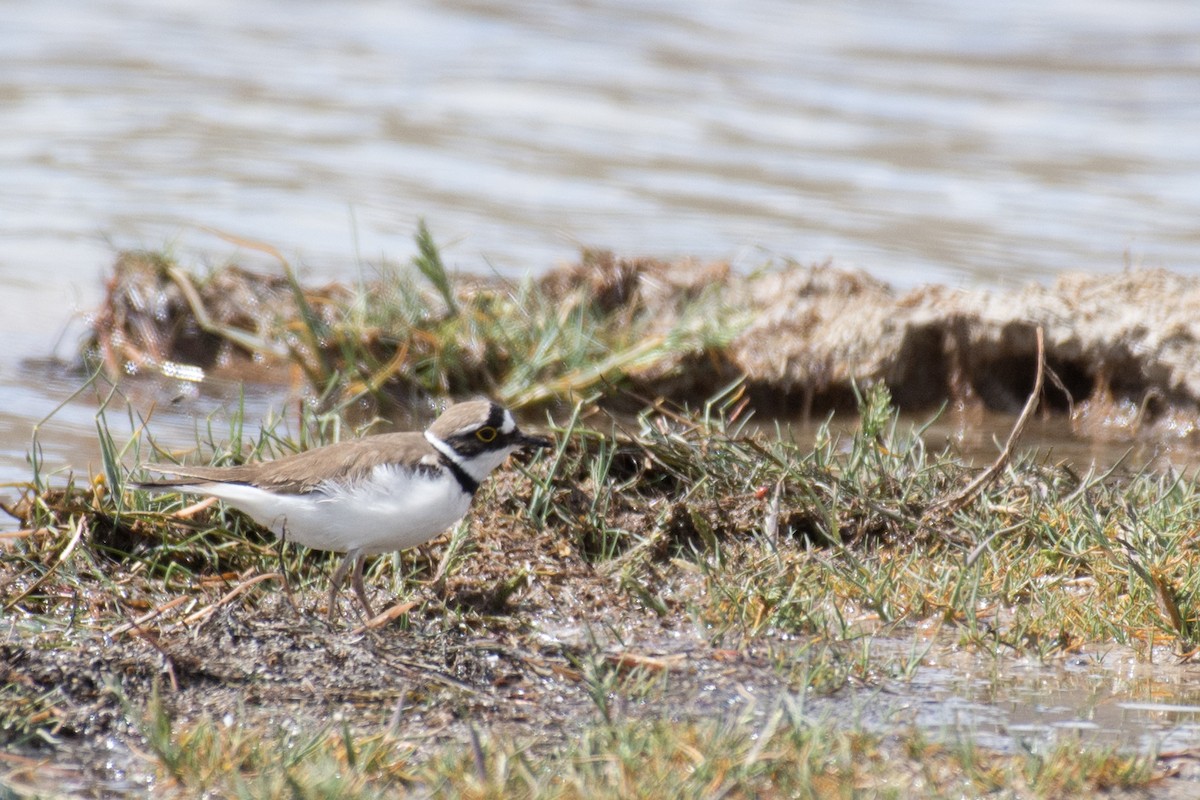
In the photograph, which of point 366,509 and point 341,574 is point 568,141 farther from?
point 366,509

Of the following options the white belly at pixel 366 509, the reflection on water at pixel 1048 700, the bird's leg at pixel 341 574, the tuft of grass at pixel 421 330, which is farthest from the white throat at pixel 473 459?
the tuft of grass at pixel 421 330

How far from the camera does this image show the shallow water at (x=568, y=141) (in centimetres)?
1148

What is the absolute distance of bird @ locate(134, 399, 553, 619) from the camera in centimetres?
477

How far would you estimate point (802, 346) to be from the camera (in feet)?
27.0

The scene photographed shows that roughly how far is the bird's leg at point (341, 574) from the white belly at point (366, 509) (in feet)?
0.13

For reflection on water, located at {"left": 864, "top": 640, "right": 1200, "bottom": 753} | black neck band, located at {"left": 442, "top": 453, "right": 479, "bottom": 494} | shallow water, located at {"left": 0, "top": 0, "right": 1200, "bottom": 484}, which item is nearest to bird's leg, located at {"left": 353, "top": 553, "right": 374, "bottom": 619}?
black neck band, located at {"left": 442, "top": 453, "right": 479, "bottom": 494}

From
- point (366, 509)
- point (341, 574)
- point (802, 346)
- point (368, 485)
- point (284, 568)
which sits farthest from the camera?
point (802, 346)

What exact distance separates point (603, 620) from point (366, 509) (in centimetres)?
94

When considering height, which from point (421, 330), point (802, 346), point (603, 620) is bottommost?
point (603, 620)

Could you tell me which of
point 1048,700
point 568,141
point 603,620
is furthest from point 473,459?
point 568,141

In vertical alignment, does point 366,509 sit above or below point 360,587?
above

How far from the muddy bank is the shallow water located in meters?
0.58

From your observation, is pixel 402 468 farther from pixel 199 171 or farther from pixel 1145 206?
pixel 1145 206

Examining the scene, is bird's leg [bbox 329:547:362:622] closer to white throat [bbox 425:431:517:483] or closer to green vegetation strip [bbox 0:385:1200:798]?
green vegetation strip [bbox 0:385:1200:798]
